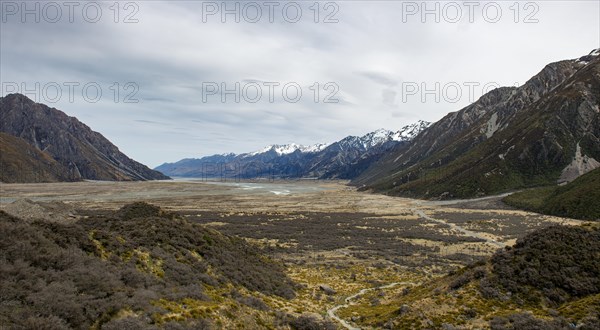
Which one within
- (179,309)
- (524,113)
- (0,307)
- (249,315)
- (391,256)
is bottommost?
(391,256)

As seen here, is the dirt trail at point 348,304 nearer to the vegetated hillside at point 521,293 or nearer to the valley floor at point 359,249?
the valley floor at point 359,249

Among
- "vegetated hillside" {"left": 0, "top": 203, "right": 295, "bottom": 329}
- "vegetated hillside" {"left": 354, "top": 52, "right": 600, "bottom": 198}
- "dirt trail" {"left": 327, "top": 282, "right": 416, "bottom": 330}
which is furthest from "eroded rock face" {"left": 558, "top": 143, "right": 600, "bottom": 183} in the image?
"vegetated hillside" {"left": 0, "top": 203, "right": 295, "bottom": 329}

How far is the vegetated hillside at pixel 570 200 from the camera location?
86613 mm

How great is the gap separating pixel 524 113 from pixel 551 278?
19627cm

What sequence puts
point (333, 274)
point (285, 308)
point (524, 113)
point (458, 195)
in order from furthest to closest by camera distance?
point (524, 113) → point (458, 195) → point (333, 274) → point (285, 308)

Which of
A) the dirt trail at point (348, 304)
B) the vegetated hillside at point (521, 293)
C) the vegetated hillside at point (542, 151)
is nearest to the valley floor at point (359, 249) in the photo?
the dirt trail at point (348, 304)

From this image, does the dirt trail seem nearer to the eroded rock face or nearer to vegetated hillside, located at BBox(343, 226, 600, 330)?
vegetated hillside, located at BBox(343, 226, 600, 330)

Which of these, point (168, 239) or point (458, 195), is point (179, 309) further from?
point (458, 195)

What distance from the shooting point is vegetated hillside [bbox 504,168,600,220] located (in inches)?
3410

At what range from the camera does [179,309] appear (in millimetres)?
17734

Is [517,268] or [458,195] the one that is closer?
[517,268]

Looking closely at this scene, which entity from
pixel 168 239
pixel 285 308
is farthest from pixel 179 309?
pixel 168 239

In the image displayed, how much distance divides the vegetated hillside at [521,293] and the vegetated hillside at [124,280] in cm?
863

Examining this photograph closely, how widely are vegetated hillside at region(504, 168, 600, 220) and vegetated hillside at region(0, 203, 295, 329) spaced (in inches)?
3538
